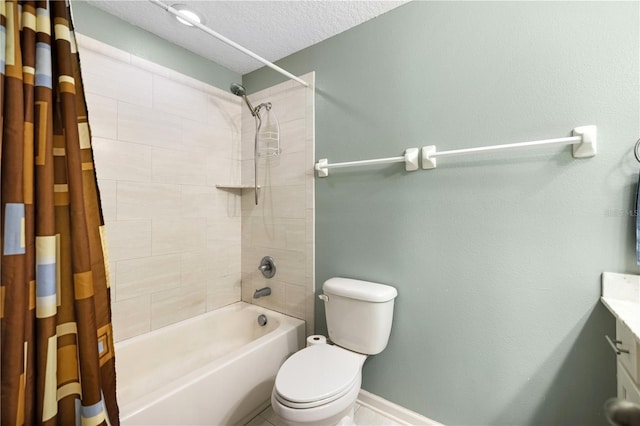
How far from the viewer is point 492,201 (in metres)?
1.28

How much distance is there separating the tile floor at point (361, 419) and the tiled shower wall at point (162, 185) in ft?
2.69

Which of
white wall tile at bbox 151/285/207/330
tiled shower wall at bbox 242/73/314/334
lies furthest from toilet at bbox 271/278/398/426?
white wall tile at bbox 151/285/207/330

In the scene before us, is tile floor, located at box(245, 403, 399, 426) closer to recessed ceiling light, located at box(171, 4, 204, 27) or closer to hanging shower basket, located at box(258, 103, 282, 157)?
hanging shower basket, located at box(258, 103, 282, 157)

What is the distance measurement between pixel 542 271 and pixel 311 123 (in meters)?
1.47

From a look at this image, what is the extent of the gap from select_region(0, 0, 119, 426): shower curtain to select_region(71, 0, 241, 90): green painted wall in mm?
875

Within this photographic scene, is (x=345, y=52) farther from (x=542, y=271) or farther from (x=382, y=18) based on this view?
(x=542, y=271)

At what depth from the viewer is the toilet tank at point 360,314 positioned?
4.76ft

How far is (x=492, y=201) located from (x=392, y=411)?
1.25 metres

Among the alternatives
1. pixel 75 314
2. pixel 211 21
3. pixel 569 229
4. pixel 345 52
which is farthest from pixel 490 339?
pixel 211 21

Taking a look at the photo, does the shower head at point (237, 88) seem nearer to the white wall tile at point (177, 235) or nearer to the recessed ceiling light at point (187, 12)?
the recessed ceiling light at point (187, 12)

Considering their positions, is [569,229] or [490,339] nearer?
[569,229]

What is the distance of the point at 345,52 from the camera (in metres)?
1.71

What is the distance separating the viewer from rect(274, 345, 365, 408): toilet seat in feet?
3.75

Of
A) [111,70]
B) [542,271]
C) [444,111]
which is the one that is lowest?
[542,271]
